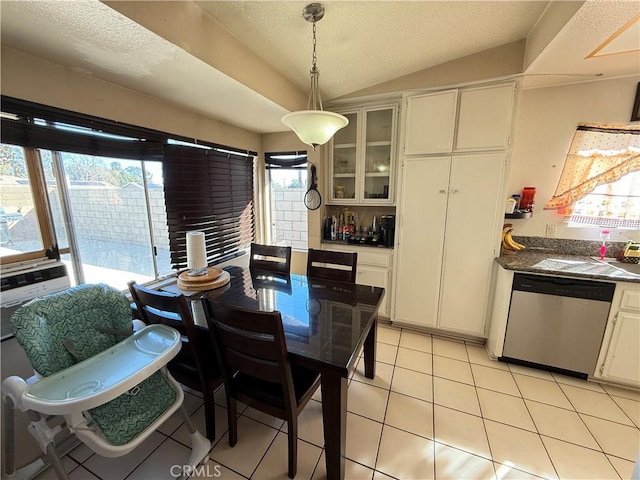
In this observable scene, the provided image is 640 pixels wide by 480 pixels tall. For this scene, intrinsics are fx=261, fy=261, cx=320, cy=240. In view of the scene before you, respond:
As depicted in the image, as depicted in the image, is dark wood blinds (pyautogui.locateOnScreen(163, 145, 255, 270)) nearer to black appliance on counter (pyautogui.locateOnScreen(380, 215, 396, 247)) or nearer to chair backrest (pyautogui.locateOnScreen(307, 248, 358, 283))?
chair backrest (pyautogui.locateOnScreen(307, 248, 358, 283))

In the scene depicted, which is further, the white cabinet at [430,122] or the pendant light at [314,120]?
the white cabinet at [430,122]

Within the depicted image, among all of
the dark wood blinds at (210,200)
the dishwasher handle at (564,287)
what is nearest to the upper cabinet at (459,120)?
the dishwasher handle at (564,287)

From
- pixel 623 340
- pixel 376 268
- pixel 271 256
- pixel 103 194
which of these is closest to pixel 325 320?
pixel 271 256

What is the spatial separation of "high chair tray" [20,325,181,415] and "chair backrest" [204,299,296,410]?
0.25 metres

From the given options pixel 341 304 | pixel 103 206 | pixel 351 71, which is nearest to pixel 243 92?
pixel 351 71

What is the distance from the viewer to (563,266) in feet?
6.63

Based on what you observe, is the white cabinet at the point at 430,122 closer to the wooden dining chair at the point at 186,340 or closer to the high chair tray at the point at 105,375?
the wooden dining chair at the point at 186,340

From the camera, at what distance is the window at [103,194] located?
1.34 m

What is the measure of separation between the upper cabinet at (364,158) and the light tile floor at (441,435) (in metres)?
1.78

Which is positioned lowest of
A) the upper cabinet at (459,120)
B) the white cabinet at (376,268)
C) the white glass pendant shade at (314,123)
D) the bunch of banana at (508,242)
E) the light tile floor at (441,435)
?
the light tile floor at (441,435)

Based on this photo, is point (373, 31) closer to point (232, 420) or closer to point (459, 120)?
point (459, 120)

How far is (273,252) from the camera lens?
2400mm

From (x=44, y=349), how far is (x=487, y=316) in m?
3.02

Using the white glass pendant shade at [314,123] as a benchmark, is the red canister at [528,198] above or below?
below
